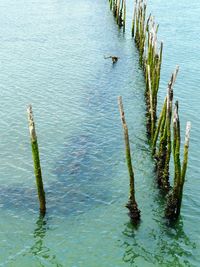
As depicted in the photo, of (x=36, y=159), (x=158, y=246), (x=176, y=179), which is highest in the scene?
(x=36, y=159)

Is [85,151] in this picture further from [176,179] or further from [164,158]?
[176,179]

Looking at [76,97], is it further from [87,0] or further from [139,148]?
[87,0]

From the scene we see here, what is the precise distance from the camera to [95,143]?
85.7ft

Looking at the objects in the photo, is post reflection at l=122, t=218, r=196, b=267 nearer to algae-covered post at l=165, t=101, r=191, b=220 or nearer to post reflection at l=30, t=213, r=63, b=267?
algae-covered post at l=165, t=101, r=191, b=220

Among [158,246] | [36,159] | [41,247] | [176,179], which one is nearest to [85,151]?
[36,159]

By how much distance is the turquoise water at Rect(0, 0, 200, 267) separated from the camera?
58.4ft

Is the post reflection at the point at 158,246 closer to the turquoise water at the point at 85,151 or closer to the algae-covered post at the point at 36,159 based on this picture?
the turquoise water at the point at 85,151

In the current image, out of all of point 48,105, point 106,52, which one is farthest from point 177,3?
point 48,105

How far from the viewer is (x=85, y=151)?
25094 millimetres

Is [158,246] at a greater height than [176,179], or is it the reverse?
[176,179]

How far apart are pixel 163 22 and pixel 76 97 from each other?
80.8 feet

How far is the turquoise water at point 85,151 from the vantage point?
701 inches

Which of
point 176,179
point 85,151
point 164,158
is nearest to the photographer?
point 176,179

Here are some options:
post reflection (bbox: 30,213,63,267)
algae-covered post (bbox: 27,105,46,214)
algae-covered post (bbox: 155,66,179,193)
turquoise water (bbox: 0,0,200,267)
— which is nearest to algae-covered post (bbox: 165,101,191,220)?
turquoise water (bbox: 0,0,200,267)
